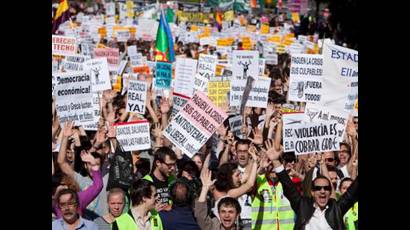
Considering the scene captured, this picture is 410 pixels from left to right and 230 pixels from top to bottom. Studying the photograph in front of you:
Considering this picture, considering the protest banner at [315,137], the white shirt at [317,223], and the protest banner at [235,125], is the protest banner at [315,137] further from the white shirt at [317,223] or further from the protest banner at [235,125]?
the protest banner at [235,125]

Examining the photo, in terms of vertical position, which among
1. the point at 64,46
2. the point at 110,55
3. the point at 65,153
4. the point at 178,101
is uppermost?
the point at 64,46

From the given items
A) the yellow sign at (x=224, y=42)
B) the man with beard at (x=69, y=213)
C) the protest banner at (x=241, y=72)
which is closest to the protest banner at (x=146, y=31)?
the yellow sign at (x=224, y=42)

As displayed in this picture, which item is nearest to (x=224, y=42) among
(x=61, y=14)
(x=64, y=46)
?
(x=61, y=14)

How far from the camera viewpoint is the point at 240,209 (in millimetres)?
7887

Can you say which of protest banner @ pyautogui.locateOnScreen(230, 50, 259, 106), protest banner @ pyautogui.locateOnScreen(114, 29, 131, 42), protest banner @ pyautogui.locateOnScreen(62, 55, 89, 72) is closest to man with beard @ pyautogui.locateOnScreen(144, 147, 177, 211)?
protest banner @ pyautogui.locateOnScreen(230, 50, 259, 106)

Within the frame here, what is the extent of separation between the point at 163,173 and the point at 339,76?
6.76ft

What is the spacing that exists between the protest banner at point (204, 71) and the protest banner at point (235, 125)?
4.46ft

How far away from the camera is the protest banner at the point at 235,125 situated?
9.91 metres

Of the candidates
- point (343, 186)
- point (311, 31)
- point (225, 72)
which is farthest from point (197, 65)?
point (311, 31)

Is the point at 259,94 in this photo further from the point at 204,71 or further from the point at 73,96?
the point at 73,96

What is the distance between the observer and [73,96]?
8344mm
